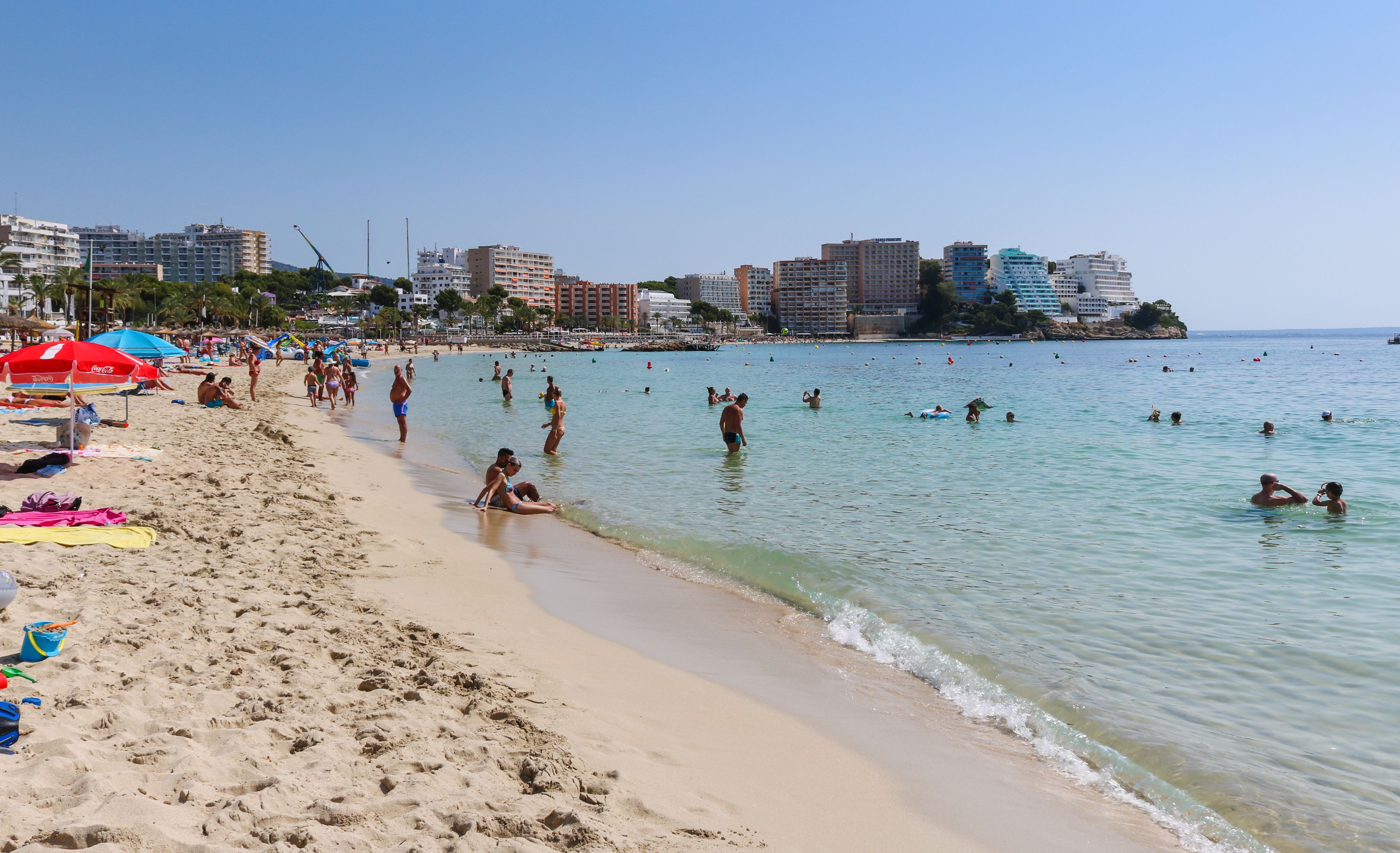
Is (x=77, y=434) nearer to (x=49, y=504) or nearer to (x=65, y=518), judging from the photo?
(x=49, y=504)

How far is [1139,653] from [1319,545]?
Answer: 4980mm

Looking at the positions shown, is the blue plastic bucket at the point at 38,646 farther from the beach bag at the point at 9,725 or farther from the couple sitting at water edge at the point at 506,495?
the couple sitting at water edge at the point at 506,495

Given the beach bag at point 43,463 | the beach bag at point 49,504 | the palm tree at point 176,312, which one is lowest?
the beach bag at point 49,504

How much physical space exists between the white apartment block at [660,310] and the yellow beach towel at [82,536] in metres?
168

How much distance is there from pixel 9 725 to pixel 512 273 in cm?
18625

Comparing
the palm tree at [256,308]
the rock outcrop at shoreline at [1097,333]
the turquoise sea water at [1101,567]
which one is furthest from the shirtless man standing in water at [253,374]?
the rock outcrop at shoreline at [1097,333]

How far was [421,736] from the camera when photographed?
146 inches

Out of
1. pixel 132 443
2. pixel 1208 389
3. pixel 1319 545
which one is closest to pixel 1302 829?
pixel 1319 545

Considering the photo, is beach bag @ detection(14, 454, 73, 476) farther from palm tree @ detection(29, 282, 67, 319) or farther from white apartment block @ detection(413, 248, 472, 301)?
white apartment block @ detection(413, 248, 472, 301)

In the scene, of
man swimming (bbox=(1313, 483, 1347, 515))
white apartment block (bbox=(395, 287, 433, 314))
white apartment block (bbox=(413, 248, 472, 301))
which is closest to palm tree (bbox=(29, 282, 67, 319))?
white apartment block (bbox=(395, 287, 433, 314))

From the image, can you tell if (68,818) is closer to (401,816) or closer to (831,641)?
(401,816)

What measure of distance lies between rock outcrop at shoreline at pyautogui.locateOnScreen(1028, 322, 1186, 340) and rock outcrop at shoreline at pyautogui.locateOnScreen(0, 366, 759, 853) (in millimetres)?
178011

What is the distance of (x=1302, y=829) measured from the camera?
373cm

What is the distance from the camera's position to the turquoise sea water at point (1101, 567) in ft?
14.3
